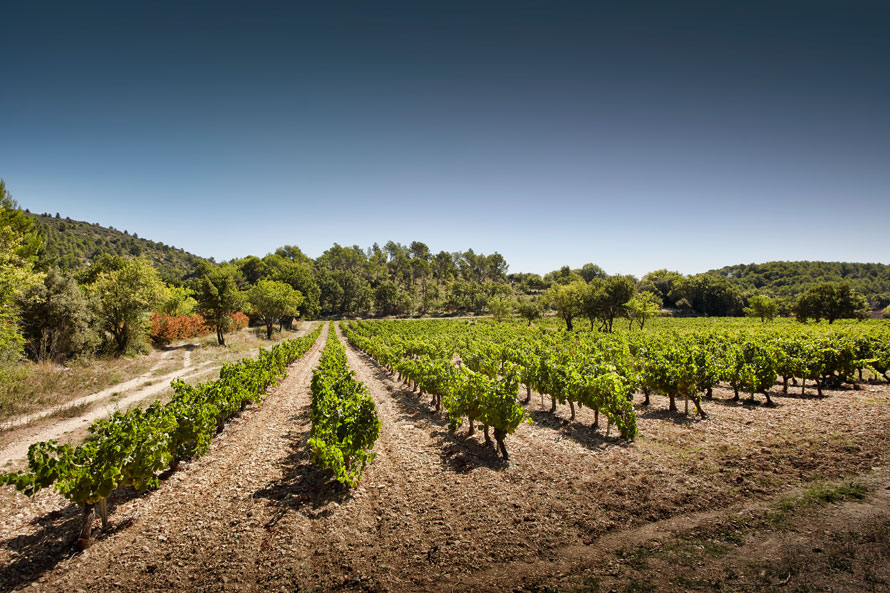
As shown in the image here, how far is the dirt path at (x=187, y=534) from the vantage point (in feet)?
20.5

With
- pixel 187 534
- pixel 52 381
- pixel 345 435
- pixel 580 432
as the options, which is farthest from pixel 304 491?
pixel 52 381

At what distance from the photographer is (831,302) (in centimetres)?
5494

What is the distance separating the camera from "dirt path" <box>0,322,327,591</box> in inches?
246

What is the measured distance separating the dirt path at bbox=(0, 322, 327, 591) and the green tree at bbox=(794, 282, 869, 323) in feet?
275

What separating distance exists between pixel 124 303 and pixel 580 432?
3838 cm

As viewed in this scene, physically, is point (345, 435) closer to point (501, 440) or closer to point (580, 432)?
point (501, 440)

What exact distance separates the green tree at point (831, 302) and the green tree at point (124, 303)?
96.9 m

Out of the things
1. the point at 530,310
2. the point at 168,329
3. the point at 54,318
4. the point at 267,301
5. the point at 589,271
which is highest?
the point at 589,271

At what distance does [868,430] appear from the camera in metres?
12.1

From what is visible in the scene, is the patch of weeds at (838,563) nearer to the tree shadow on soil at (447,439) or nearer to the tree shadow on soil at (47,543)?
the tree shadow on soil at (447,439)

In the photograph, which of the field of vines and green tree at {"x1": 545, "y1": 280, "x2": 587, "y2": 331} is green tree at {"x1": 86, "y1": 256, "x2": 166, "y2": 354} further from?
green tree at {"x1": 545, "y1": 280, "x2": 587, "y2": 331}

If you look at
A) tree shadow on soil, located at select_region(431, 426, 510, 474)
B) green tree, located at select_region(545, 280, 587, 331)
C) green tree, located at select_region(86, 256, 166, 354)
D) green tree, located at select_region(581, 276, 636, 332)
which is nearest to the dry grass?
green tree, located at select_region(86, 256, 166, 354)

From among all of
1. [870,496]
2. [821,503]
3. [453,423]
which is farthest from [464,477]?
[870,496]

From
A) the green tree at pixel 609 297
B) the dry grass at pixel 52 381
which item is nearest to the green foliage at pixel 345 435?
the dry grass at pixel 52 381
